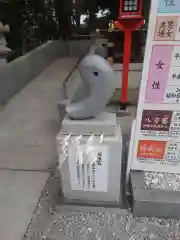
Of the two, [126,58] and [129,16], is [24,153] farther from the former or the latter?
[129,16]

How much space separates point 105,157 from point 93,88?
0.43 m

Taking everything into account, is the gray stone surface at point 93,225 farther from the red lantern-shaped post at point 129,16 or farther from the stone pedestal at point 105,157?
the red lantern-shaped post at point 129,16

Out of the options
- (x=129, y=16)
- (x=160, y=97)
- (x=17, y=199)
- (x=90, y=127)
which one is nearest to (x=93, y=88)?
(x=90, y=127)

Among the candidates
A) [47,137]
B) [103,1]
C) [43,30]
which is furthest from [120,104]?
[103,1]

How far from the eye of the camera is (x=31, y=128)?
288 centimetres

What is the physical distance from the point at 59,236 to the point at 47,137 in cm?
132

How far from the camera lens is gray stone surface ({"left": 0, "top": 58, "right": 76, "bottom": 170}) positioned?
7.36 feet

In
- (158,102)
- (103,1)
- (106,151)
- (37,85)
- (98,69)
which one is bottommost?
(37,85)

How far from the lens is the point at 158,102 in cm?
150

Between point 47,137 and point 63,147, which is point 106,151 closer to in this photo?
point 63,147

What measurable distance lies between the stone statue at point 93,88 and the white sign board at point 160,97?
9.2 inches

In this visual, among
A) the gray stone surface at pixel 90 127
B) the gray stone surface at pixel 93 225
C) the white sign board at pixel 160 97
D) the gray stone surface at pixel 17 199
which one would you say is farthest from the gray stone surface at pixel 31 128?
the white sign board at pixel 160 97

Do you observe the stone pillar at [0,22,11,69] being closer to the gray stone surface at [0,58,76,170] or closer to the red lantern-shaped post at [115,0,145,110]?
the gray stone surface at [0,58,76,170]

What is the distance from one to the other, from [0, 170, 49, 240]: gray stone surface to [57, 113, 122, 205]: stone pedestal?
0.96ft
